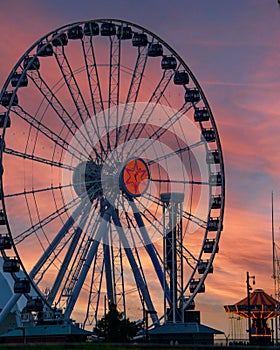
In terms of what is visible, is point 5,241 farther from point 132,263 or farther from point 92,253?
point 132,263

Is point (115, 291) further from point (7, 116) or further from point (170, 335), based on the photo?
point (7, 116)

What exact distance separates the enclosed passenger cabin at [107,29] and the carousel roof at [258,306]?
56628mm

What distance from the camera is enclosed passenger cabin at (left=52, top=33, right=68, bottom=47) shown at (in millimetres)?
90000

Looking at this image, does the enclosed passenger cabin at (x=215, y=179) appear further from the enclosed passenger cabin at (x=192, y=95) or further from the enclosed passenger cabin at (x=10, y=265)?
the enclosed passenger cabin at (x=10, y=265)

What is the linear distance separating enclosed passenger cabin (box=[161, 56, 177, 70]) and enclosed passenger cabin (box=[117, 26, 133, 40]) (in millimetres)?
3677

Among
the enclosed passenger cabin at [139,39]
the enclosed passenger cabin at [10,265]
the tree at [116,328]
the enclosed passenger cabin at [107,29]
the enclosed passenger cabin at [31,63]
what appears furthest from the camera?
the tree at [116,328]

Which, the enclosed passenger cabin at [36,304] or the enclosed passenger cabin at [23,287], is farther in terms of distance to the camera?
the enclosed passenger cabin at [36,304]

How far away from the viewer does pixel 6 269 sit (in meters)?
82.9

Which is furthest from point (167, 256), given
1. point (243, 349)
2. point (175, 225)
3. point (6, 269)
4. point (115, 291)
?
point (243, 349)

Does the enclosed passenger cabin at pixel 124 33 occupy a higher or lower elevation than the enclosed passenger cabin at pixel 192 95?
higher

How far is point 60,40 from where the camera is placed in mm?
90125

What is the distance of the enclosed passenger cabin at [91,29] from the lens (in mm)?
91688

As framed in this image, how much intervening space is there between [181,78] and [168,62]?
181 centimetres

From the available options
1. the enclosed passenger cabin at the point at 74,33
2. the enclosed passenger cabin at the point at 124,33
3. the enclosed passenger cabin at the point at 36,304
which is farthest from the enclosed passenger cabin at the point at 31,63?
the enclosed passenger cabin at the point at 36,304
